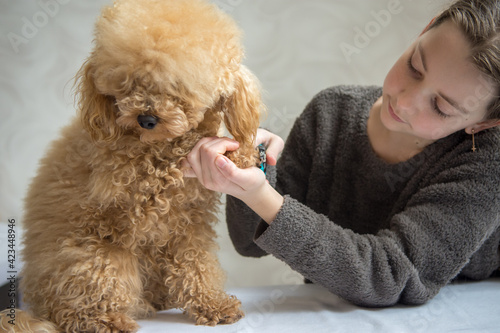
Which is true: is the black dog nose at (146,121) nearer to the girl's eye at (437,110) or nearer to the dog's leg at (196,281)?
the dog's leg at (196,281)

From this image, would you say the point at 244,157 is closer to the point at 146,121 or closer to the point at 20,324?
the point at 146,121

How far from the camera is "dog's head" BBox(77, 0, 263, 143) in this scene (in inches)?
26.9

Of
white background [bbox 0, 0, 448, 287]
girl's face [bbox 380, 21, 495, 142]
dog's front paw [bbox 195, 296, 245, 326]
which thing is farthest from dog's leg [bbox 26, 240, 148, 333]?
girl's face [bbox 380, 21, 495, 142]

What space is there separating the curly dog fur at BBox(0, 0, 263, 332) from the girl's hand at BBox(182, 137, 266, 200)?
0.08 feet

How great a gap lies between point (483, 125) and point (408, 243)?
318mm

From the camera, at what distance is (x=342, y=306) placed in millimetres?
1012

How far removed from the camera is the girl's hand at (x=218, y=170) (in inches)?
30.1

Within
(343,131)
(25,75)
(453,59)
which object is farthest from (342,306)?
(25,75)

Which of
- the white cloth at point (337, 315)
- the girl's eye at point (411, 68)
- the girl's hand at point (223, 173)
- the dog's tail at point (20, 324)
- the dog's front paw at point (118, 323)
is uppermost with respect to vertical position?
the girl's eye at point (411, 68)

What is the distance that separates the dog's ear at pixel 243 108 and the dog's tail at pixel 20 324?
479 millimetres

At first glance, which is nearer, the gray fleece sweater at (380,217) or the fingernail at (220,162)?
the fingernail at (220,162)

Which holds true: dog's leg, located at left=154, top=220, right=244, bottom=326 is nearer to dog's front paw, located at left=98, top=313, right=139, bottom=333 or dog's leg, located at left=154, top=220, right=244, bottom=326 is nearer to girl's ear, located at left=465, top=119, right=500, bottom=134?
A: dog's front paw, located at left=98, top=313, right=139, bottom=333

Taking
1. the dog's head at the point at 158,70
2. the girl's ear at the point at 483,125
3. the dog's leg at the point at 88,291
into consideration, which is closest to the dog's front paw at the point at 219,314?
the dog's leg at the point at 88,291

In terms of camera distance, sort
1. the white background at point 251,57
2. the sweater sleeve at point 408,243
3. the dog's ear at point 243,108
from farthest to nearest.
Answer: the white background at point 251,57 → the sweater sleeve at point 408,243 → the dog's ear at point 243,108
